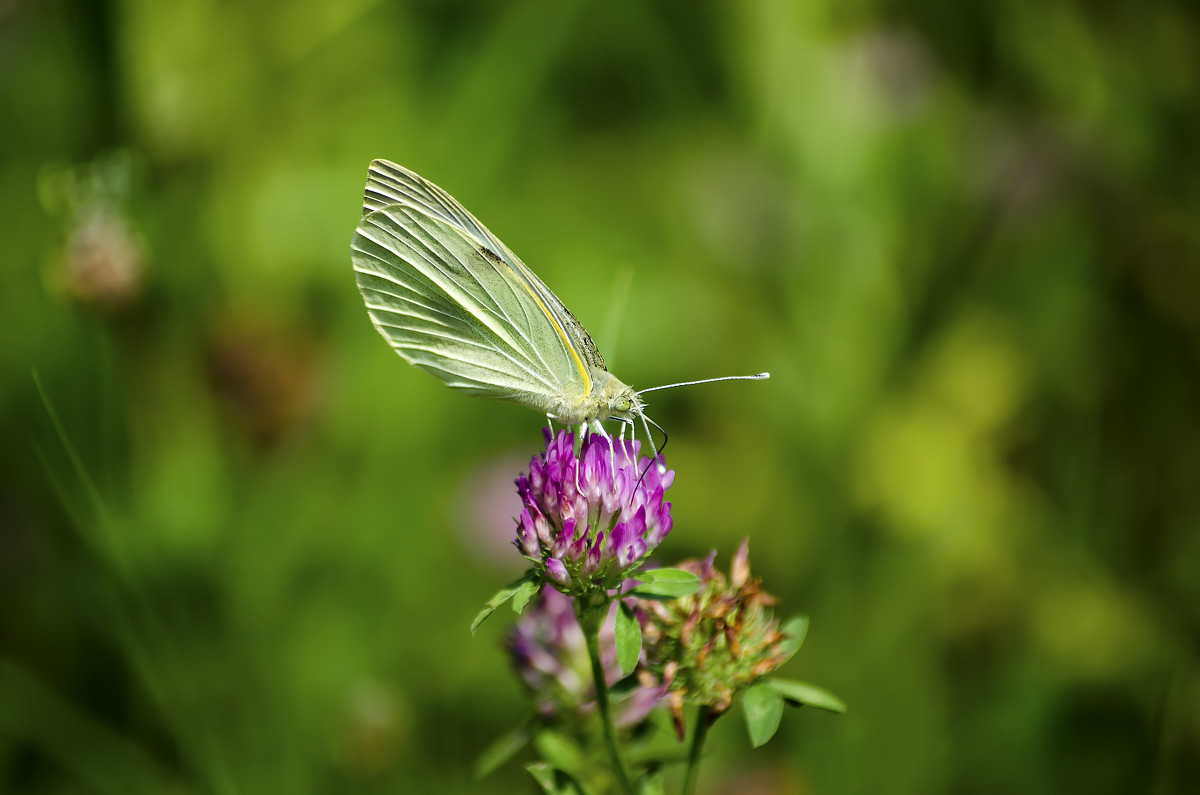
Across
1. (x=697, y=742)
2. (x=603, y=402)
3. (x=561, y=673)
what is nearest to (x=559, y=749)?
(x=561, y=673)

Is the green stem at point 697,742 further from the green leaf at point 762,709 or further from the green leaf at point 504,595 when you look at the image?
the green leaf at point 504,595

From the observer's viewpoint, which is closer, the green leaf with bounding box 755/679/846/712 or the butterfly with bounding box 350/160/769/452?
the green leaf with bounding box 755/679/846/712

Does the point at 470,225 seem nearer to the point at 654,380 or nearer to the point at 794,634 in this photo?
the point at 794,634

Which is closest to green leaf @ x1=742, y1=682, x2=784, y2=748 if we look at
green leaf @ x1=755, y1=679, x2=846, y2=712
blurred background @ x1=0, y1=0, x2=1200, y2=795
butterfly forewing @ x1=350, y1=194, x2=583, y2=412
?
green leaf @ x1=755, y1=679, x2=846, y2=712

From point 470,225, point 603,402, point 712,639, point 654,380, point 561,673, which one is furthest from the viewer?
point 654,380

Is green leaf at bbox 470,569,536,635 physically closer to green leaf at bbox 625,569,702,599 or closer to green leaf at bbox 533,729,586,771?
green leaf at bbox 625,569,702,599
